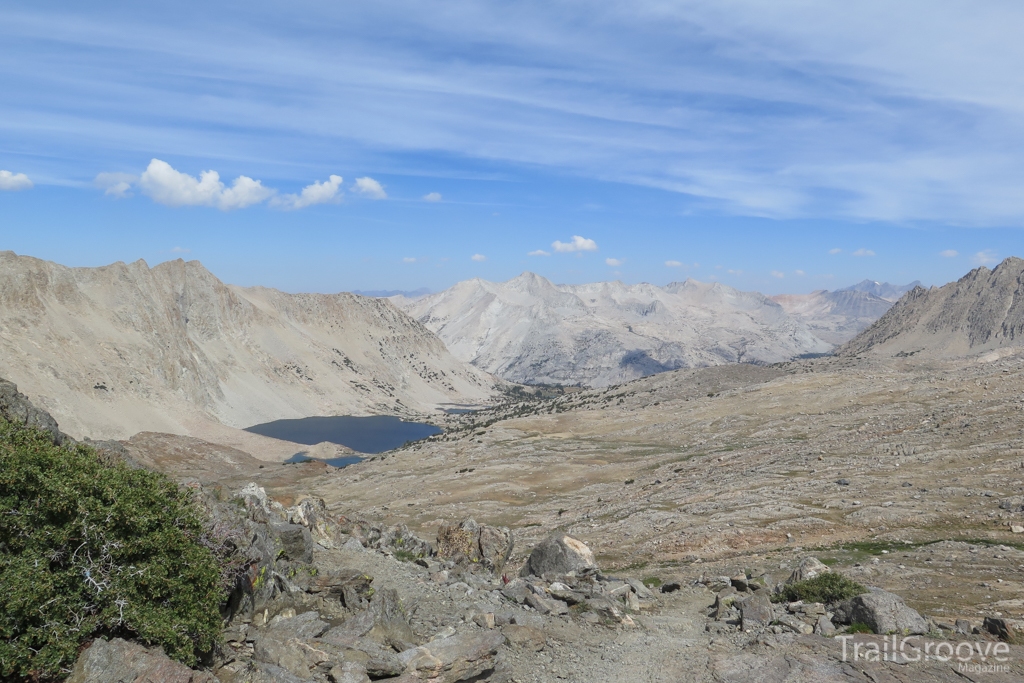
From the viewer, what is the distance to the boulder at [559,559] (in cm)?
2502

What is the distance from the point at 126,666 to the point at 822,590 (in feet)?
68.1

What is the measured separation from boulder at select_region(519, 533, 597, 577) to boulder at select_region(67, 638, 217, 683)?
52.1 feet

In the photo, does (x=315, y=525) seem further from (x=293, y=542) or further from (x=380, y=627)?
(x=380, y=627)

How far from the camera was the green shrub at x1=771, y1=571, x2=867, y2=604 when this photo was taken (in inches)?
837

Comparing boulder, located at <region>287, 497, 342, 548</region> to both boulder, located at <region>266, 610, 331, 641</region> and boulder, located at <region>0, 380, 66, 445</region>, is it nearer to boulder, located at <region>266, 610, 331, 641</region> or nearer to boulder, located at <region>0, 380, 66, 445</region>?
boulder, located at <region>0, 380, 66, 445</region>

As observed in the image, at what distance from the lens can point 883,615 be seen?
60.4 ft

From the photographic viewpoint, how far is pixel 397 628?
16.2 meters

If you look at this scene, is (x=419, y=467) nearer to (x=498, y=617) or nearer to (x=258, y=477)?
(x=258, y=477)

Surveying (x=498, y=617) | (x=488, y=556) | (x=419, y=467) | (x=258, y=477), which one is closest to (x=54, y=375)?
(x=258, y=477)

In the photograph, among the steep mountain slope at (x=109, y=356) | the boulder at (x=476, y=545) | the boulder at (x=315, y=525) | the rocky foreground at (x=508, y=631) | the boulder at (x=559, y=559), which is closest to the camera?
the rocky foreground at (x=508, y=631)

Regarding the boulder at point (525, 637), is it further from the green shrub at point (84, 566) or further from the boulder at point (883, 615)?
the boulder at point (883, 615)

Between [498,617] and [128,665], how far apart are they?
10145mm

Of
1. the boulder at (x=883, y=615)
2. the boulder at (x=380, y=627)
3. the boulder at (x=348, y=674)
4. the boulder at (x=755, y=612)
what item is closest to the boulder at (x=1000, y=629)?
the boulder at (x=883, y=615)

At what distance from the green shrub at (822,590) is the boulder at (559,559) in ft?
23.4
